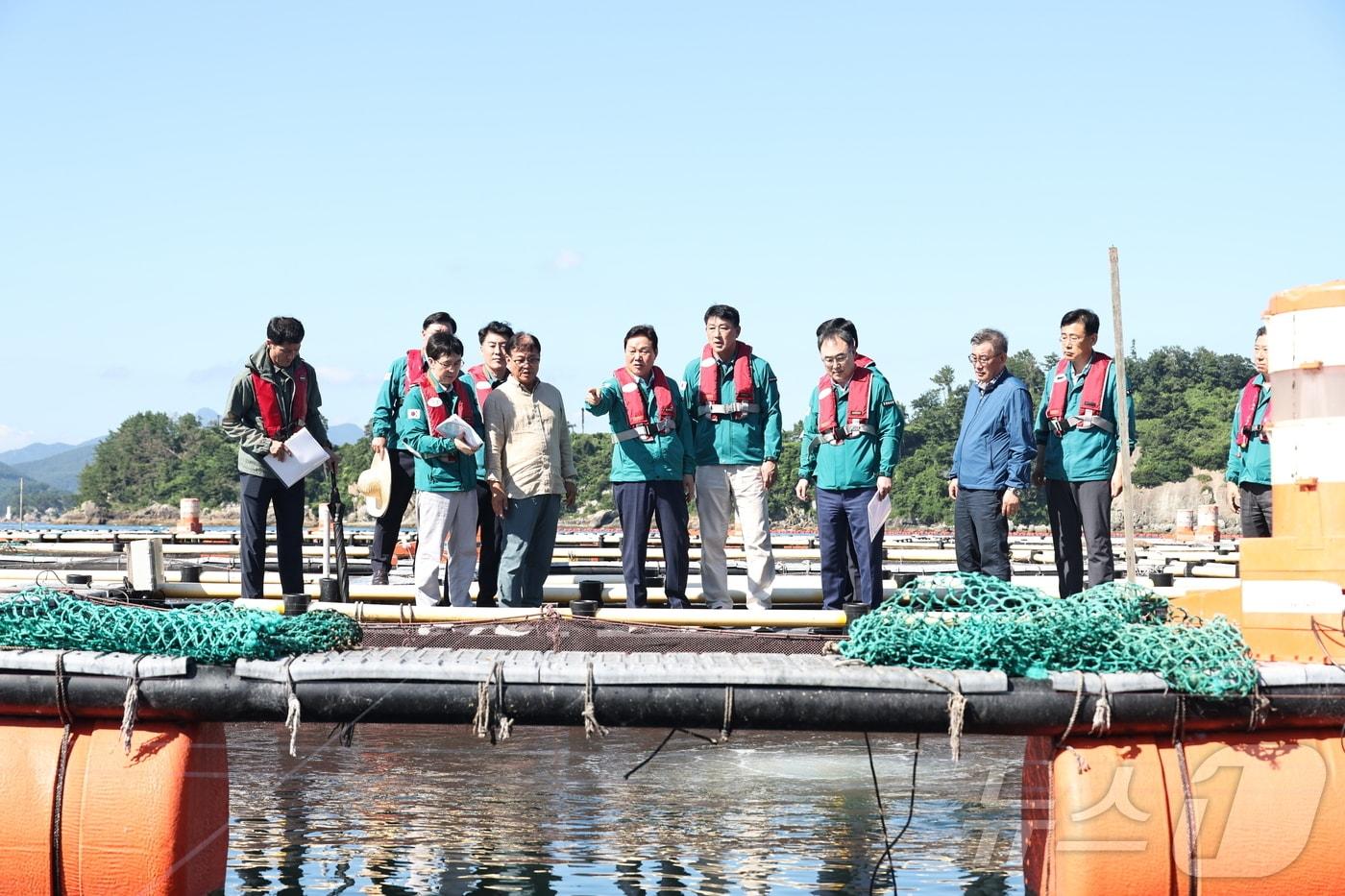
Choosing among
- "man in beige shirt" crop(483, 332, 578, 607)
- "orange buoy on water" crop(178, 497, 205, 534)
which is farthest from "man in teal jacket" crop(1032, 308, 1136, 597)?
"orange buoy on water" crop(178, 497, 205, 534)

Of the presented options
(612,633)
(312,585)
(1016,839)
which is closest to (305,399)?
(312,585)

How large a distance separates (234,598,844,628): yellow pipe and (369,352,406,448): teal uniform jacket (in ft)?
6.21

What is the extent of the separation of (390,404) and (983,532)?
418 cm

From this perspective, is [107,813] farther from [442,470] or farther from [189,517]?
[189,517]

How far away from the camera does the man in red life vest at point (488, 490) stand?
997 centimetres

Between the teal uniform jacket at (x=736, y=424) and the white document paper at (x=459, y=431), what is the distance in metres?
1.49

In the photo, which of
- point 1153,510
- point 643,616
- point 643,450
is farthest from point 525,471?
point 1153,510

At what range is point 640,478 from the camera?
9.18 metres

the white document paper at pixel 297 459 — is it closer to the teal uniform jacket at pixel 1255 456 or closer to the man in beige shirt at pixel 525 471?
the man in beige shirt at pixel 525 471

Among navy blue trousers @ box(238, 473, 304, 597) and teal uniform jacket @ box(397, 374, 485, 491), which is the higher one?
teal uniform jacket @ box(397, 374, 485, 491)

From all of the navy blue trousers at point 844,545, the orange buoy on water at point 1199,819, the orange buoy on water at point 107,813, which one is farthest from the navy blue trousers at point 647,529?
the orange buoy on water at point 1199,819

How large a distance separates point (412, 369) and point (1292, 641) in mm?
6564

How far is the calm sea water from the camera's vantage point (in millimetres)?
5652

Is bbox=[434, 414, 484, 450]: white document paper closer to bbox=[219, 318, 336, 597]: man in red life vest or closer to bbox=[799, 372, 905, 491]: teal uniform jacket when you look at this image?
bbox=[219, 318, 336, 597]: man in red life vest
